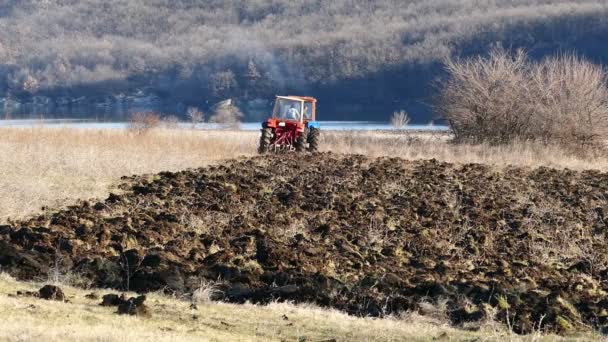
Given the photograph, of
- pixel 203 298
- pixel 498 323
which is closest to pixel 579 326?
pixel 498 323

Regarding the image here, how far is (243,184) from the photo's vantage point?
16.3 m

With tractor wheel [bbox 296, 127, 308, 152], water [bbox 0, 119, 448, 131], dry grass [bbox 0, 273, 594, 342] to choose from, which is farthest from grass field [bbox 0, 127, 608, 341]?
water [bbox 0, 119, 448, 131]

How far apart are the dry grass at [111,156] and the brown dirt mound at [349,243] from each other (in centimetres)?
90

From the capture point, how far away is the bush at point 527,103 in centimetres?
3052

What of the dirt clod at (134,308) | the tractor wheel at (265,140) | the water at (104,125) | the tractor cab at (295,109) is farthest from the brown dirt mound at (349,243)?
the water at (104,125)

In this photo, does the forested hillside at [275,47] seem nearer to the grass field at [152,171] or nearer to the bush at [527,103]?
the bush at [527,103]

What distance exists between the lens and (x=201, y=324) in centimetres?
707

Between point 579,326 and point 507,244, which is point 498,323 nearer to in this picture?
point 579,326

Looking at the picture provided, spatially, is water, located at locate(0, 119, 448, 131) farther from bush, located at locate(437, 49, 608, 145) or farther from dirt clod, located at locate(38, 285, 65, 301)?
dirt clod, located at locate(38, 285, 65, 301)

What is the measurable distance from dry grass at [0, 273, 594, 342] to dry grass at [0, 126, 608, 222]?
5314 mm

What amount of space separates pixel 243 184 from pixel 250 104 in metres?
99.0

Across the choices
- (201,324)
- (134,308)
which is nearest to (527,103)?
(201,324)

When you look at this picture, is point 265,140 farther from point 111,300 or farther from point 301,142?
point 111,300

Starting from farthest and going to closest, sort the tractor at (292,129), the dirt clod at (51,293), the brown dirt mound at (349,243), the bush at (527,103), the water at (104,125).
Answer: the water at (104,125) → the bush at (527,103) → the tractor at (292,129) → the brown dirt mound at (349,243) → the dirt clod at (51,293)
